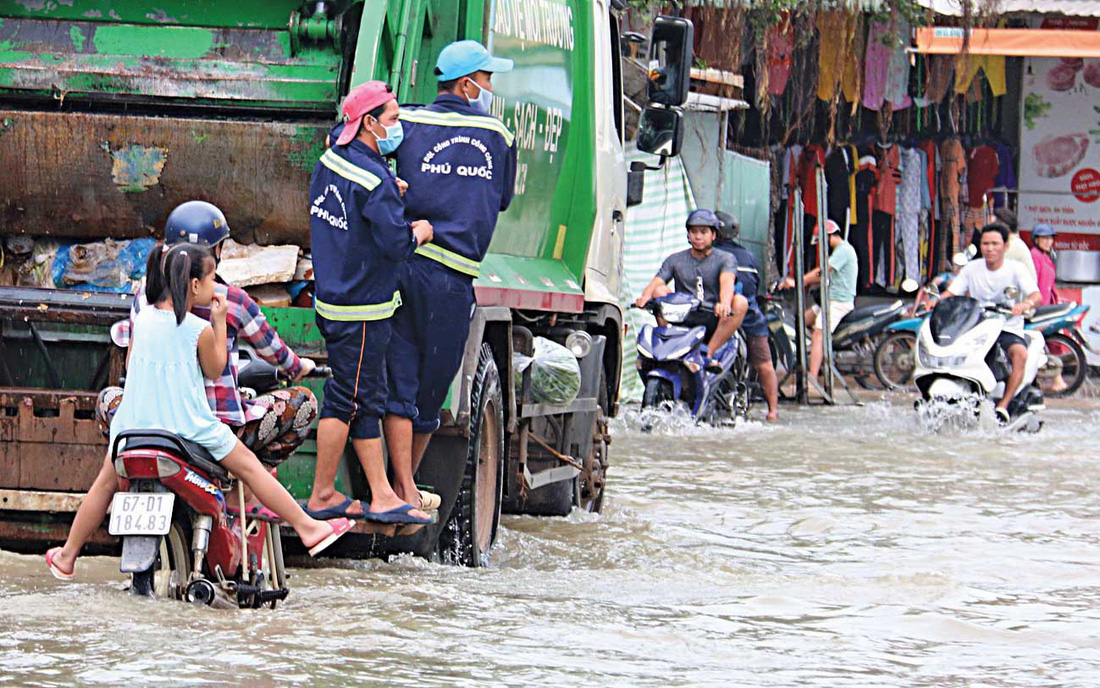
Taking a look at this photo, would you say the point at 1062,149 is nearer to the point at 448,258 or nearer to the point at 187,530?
the point at 448,258

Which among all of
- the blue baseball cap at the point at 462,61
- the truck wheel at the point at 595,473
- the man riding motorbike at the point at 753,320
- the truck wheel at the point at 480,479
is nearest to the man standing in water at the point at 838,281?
the man riding motorbike at the point at 753,320

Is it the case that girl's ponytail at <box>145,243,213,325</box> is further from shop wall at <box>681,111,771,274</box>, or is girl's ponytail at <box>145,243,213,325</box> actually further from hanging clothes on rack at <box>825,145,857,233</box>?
hanging clothes on rack at <box>825,145,857,233</box>

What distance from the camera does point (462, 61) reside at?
20.2 ft

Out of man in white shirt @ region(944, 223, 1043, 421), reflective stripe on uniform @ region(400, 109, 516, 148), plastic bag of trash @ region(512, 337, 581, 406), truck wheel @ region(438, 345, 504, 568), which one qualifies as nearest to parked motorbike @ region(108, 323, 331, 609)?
truck wheel @ region(438, 345, 504, 568)

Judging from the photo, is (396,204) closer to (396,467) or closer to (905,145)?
(396,467)

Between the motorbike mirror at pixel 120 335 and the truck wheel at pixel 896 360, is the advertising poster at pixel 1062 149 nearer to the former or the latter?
the truck wheel at pixel 896 360

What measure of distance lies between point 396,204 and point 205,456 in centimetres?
110

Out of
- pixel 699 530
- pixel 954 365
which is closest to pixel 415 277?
pixel 699 530

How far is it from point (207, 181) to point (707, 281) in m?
6.61

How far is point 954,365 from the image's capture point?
12703 mm

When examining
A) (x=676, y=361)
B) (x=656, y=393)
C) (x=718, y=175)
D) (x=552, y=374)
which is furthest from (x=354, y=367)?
(x=718, y=175)

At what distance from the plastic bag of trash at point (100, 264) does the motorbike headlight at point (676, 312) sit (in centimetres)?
628

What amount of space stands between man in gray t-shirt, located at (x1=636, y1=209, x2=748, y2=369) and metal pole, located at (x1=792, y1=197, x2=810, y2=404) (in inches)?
83.7

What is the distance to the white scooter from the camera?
1270cm
